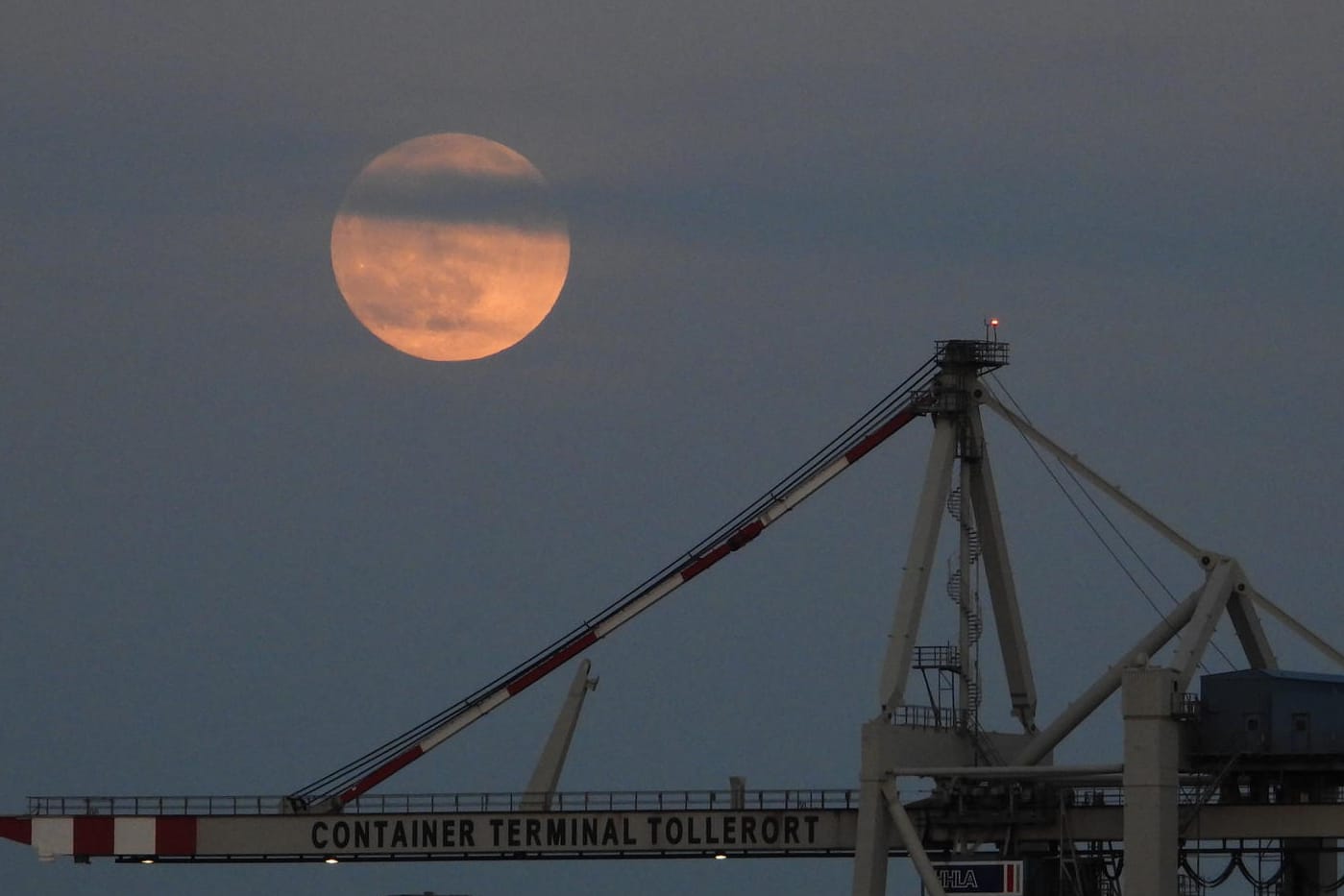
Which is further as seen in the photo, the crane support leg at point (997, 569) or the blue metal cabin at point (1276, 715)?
the crane support leg at point (997, 569)

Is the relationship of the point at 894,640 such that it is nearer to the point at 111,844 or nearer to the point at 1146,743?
the point at 1146,743

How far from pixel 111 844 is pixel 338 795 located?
9359 millimetres

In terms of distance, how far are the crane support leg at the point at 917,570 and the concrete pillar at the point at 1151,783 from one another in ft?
37.9

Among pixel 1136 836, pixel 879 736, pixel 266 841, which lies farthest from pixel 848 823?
pixel 266 841

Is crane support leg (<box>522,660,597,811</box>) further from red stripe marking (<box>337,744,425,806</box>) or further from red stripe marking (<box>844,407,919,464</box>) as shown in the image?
red stripe marking (<box>844,407,919,464</box>)

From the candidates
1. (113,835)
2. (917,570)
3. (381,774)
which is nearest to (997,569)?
(917,570)

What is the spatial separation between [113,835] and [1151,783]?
139 ft

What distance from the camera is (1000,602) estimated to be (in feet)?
422

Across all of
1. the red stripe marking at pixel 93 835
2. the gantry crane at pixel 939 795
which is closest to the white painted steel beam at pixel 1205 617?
the gantry crane at pixel 939 795

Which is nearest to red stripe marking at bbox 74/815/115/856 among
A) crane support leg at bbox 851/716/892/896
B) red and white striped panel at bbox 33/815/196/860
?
red and white striped panel at bbox 33/815/196/860

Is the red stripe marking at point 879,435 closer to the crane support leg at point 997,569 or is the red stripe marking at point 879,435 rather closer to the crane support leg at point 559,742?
the crane support leg at point 997,569

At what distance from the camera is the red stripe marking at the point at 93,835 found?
127 metres

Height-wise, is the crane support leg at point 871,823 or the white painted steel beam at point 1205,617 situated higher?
the white painted steel beam at point 1205,617

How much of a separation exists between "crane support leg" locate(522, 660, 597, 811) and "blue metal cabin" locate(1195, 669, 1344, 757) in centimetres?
2989
